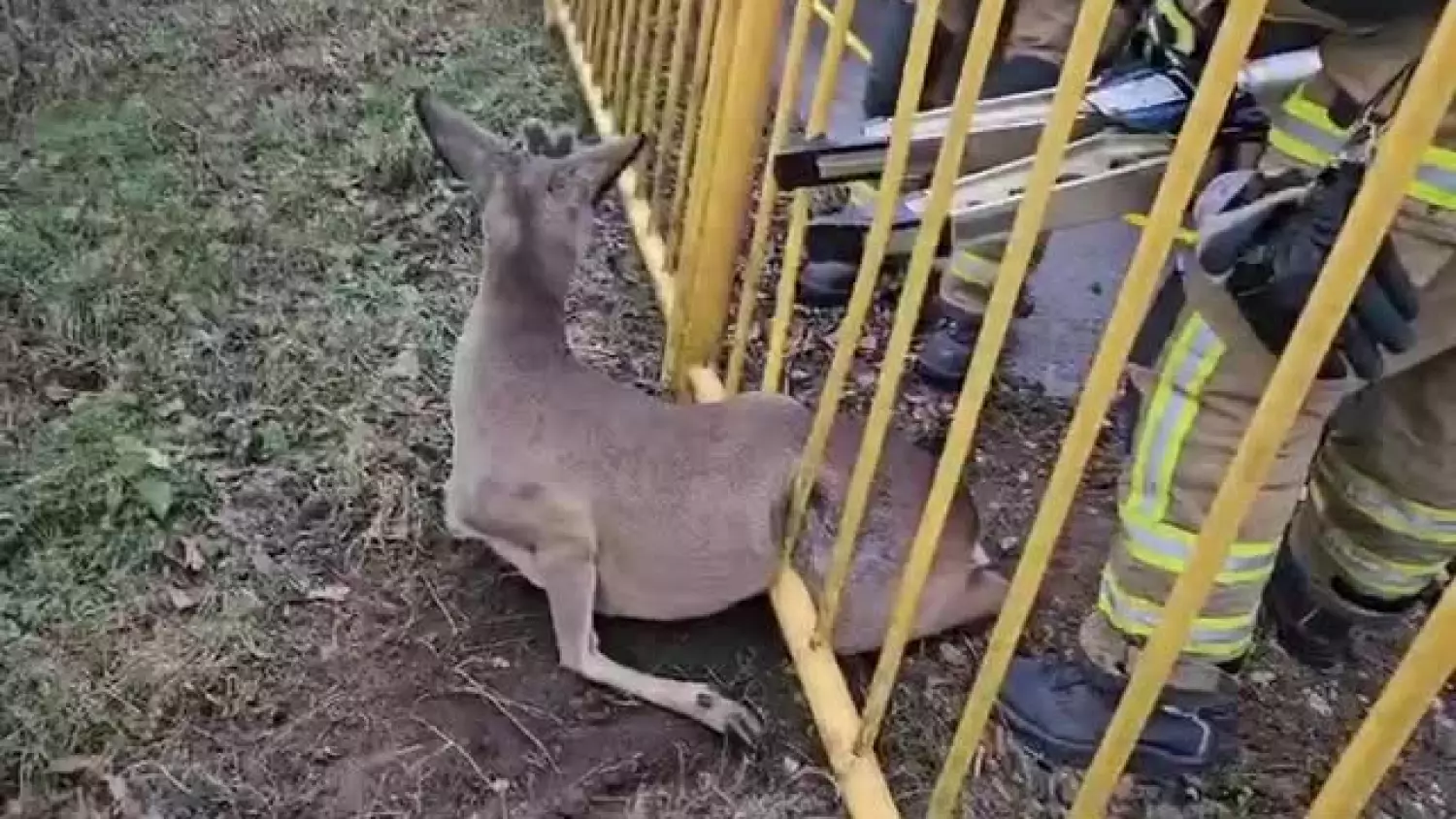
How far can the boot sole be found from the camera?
2.56 m

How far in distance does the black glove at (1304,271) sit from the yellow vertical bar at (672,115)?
1630 millimetres

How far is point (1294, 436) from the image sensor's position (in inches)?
89.6

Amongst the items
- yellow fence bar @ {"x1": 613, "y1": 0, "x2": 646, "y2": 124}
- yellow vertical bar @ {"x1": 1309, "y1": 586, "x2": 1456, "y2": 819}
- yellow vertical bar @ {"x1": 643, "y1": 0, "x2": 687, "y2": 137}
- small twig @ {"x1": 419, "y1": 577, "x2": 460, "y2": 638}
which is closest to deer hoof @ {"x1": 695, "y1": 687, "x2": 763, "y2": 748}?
small twig @ {"x1": 419, "y1": 577, "x2": 460, "y2": 638}

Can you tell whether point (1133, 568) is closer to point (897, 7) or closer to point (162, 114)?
point (897, 7)

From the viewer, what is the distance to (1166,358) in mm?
2355

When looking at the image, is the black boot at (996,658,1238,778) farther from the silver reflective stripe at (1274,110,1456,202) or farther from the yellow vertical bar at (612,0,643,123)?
the yellow vertical bar at (612,0,643,123)

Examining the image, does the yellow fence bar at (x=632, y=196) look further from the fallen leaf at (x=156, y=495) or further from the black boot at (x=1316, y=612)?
the black boot at (x=1316, y=612)

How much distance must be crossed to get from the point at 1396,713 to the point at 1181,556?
761 millimetres

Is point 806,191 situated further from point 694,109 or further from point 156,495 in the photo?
point 156,495

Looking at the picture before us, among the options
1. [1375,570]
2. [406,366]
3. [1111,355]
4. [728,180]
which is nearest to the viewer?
[1111,355]

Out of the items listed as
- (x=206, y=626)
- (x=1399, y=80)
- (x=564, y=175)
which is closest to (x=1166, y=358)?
(x=1399, y=80)

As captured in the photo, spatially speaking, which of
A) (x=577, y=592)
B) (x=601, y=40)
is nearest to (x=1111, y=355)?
(x=577, y=592)

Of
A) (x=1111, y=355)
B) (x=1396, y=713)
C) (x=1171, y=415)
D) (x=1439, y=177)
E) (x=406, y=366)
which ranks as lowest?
(x=406, y=366)

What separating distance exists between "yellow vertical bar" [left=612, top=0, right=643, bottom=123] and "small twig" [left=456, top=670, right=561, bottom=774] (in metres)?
1.89
